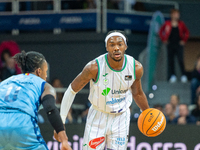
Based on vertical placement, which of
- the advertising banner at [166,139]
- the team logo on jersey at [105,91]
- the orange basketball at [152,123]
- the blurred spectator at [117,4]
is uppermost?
the blurred spectator at [117,4]

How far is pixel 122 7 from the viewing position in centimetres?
1303

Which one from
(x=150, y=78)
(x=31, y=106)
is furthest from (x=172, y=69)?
(x=31, y=106)

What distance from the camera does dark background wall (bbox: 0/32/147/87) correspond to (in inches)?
512

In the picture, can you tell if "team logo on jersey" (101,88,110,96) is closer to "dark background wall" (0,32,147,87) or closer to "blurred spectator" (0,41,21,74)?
"dark background wall" (0,32,147,87)

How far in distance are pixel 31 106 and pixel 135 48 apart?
958 cm

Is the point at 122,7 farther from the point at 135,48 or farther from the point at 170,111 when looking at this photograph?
the point at 170,111

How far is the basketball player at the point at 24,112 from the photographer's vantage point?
3.91 m

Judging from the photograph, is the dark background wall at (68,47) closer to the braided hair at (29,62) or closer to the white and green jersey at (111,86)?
the white and green jersey at (111,86)

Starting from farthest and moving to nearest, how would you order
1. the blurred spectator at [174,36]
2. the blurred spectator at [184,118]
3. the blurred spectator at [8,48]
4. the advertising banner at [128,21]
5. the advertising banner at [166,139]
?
the blurred spectator at [8,48]
the advertising banner at [128,21]
the blurred spectator at [174,36]
the blurred spectator at [184,118]
the advertising banner at [166,139]

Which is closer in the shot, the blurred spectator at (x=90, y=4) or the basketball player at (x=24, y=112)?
the basketball player at (x=24, y=112)

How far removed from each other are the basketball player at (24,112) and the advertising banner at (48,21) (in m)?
8.65

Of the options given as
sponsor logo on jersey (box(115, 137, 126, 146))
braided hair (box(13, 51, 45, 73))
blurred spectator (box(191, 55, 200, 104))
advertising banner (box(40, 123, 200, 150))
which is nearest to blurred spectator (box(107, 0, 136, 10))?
blurred spectator (box(191, 55, 200, 104))

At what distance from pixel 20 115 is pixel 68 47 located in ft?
30.9

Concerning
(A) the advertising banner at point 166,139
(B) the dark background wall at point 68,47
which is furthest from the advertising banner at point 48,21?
(A) the advertising banner at point 166,139
